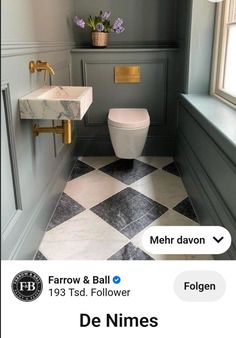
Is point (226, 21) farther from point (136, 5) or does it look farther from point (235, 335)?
point (235, 335)

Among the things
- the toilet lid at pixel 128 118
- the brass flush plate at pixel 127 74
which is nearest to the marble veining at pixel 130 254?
the toilet lid at pixel 128 118

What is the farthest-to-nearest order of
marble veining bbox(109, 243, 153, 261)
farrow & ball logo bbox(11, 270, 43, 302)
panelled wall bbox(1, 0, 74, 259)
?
marble veining bbox(109, 243, 153, 261), panelled wall bbox(1, 0, 74, 259), farrow & ball logo bbox(11, 270, 43, 302)

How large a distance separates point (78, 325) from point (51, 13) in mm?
1573

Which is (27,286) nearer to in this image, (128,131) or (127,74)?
(128,131)

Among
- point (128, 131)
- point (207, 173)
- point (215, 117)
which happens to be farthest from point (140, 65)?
point (207, 173)

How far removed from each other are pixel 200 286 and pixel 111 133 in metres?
1.45

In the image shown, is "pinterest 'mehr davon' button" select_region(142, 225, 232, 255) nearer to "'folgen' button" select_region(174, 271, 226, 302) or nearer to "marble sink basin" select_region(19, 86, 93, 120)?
"'folgen' button" select_region(174, 271, 226, 302)

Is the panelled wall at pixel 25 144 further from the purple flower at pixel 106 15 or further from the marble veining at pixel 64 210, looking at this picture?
the purple flower at pixel 106 15

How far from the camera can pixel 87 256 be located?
1.23 meters

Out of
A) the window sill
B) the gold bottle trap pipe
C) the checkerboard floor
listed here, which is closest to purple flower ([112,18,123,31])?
the window sill

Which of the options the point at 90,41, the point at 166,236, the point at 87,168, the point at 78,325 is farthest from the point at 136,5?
the point at 78,325

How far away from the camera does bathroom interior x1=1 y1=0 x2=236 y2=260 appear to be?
1069mm

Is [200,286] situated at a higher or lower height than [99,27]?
lower

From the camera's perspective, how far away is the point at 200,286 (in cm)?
55
